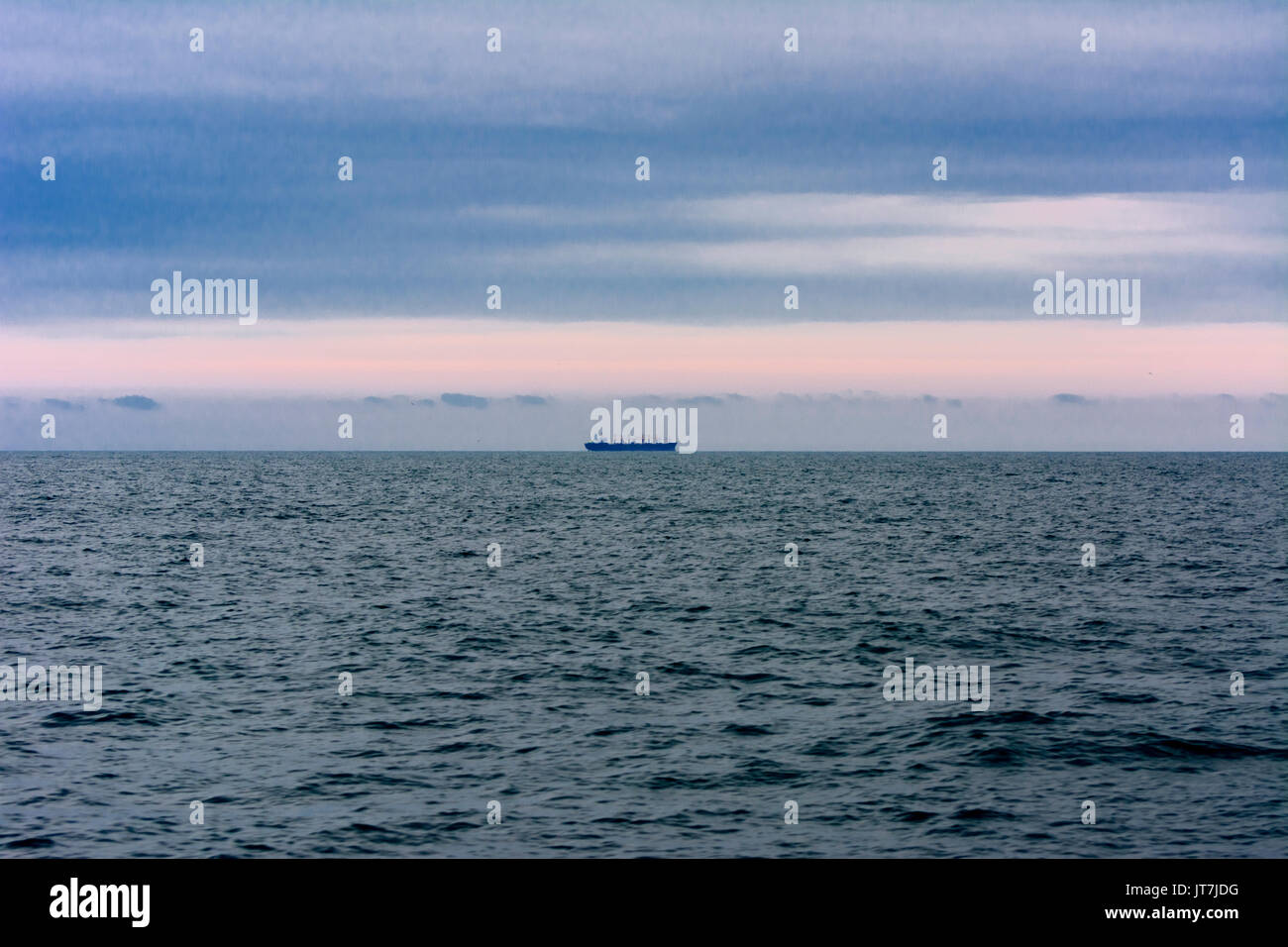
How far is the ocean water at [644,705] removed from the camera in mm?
19328

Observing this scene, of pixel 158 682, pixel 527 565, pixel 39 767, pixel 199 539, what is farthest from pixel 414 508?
pixel 39 767

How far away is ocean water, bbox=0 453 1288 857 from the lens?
19.3m

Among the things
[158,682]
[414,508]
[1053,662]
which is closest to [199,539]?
[414,508]

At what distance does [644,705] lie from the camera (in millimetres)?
28062

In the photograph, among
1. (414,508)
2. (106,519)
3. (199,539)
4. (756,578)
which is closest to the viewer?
(756,578)

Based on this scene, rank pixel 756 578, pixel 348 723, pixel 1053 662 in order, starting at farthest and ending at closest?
pixel 756 578 → pixel 1053 662 → pixel 348 723

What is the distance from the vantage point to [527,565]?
60.8m

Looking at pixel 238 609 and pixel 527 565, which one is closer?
pixel 238 609

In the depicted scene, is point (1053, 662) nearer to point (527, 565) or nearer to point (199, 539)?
point (527, 565)
